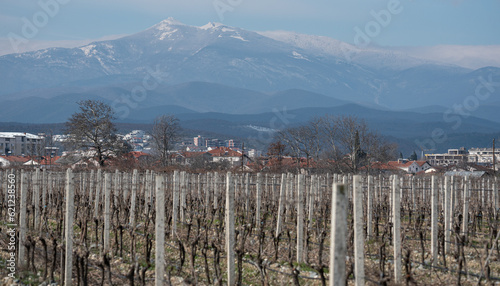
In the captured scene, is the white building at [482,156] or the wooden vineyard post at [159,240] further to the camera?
the white building at [482,156]

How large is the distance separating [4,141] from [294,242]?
454ft

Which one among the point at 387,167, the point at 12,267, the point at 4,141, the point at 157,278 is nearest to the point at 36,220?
the point at 12,267

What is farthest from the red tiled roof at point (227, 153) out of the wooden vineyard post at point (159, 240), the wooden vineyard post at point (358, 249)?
the wooden vineyard post at point (358, 249)

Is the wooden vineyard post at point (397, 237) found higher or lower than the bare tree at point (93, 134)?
lower

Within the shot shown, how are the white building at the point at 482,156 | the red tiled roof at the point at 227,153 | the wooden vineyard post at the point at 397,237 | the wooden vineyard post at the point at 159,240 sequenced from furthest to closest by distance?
the white building at the point at 482,156
the red tiled roof at the point at 227,153
the wooden vineyard post at the point at 397,237
the wooden vineyard post at the point at 159,240

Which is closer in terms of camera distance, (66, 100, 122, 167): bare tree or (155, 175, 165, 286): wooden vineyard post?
(155, 175, 165, 286): wooden vineyard post

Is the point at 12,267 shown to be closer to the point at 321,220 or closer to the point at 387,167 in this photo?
the point at 321,220

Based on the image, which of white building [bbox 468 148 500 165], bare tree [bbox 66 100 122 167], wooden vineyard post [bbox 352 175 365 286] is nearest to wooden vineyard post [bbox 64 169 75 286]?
wooden vineyard post [bbox 352 175 365 286]

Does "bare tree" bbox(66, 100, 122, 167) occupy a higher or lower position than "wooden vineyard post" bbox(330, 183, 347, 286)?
higher

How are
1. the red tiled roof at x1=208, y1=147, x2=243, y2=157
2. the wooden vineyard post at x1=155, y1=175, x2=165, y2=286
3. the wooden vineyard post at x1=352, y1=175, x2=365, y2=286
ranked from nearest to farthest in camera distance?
the wooden vineyard post at x1=352, y1=175, x2=365, y2=286 → the wooden vineyard post at x1=155, y1=175, x2=165, y2=286 → the red tiled roof at x1=208, y1=147, x2=243, y2=157

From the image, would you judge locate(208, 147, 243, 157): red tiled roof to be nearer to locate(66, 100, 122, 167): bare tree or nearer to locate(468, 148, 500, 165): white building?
locate(66, 100, 122, 167): bare tree

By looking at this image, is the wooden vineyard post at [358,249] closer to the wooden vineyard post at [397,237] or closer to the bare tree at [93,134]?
the wooden vineyard post at [397,237]

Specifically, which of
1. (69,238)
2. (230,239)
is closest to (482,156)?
(230,239)

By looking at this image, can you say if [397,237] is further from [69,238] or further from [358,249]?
[69,238]
